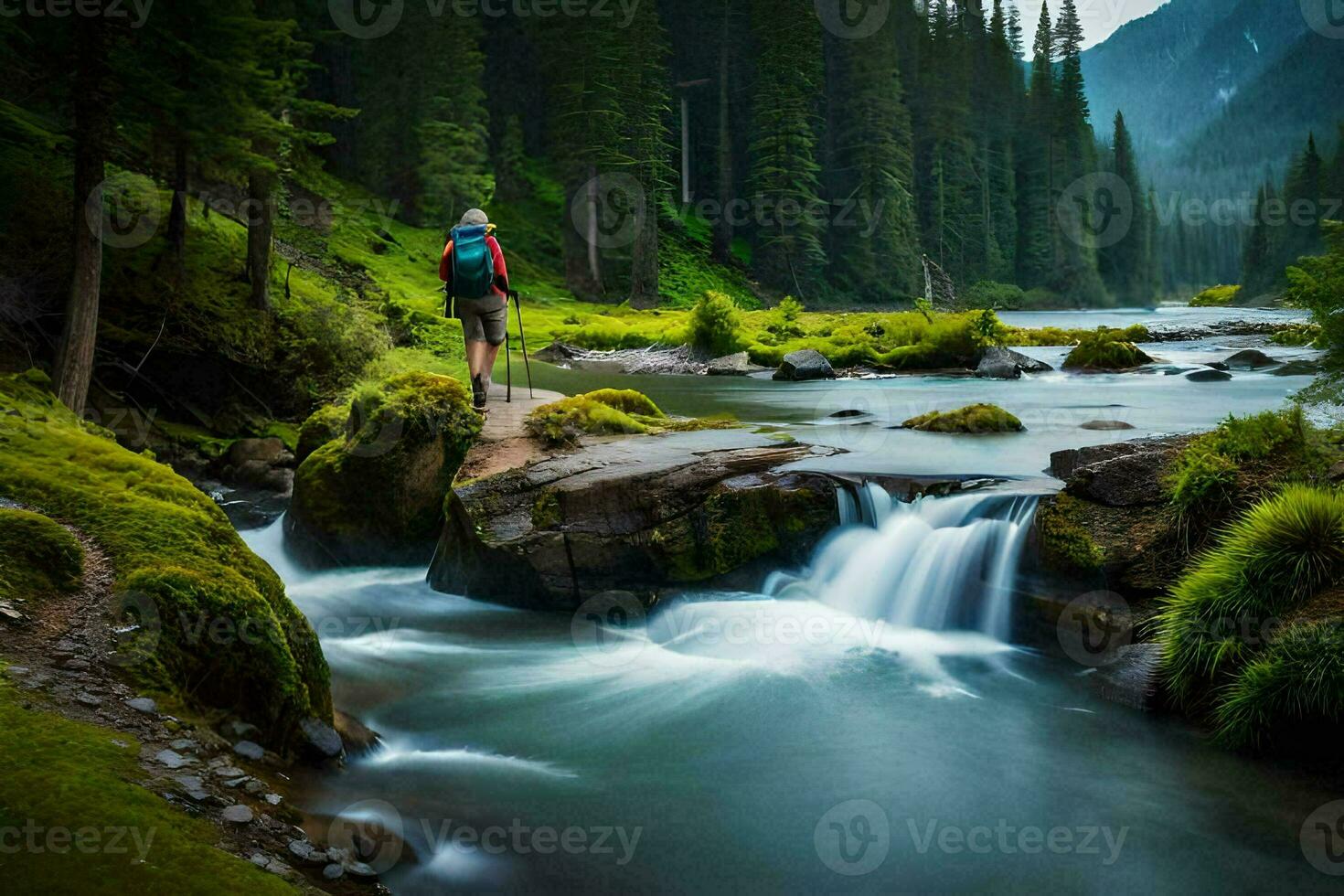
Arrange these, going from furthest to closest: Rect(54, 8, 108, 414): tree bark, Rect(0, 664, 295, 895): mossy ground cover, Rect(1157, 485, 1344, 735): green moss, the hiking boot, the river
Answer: the hiking boot, Rect(54, 8, 108, 414): tree bark, Rect(1157, 485, 1344, 735): green moss, the river, Rect(0, 664, 295, 895): mossy ground cover

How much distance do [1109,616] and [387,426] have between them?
7575 mm

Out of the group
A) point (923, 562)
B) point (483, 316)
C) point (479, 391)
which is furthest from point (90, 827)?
point (479, 391)

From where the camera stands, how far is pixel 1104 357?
2648cm

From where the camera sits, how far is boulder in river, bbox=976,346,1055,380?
25609mm

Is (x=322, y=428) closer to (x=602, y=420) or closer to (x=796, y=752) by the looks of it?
(x=602, y=420)

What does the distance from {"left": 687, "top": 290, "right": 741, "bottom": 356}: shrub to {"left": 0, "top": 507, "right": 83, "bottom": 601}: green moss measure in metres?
25.4

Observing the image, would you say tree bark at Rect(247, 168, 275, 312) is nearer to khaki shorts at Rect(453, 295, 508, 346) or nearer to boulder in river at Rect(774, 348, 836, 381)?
khaki shorts at Rect(453, 295, 508, 346)

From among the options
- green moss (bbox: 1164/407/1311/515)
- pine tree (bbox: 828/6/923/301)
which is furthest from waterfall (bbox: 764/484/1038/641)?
pine tree (bbox: 828/6/923/301)

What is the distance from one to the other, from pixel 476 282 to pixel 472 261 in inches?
9.2

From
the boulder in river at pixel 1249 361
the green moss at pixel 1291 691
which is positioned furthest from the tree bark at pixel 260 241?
the boulder in river at pixel 1249 361

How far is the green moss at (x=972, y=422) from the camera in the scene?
14.4m

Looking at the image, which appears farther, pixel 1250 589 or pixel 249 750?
pixel 1250 589

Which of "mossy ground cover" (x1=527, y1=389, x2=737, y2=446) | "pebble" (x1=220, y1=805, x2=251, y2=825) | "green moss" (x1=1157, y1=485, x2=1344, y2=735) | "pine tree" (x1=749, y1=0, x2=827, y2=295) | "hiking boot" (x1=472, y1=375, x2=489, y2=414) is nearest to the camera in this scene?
"pebble" (x1=220, y1=805, x2=251, y2=825)

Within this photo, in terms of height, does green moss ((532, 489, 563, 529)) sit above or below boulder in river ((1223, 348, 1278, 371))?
below
